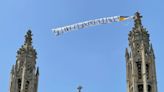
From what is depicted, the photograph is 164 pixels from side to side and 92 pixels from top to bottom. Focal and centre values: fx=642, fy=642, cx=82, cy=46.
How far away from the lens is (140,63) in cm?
7381

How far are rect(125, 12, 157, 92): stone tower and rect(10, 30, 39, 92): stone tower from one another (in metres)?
11.1

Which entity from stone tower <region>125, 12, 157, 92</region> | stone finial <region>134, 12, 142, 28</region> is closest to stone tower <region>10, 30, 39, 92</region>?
stone tower <region>125, 12, 157, 92</region>

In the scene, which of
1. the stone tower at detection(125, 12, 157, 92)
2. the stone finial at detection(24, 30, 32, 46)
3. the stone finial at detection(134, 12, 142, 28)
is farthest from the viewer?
the stone finial at detection(24, 30, 32, 46)

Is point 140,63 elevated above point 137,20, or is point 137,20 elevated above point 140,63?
point 137,20

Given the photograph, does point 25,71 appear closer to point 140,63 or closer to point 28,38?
point 28,38

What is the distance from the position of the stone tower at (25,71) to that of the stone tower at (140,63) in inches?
437

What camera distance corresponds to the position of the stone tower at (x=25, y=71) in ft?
244

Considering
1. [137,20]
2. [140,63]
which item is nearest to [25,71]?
[140,63]

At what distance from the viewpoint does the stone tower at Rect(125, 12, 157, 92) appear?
71.5 meters

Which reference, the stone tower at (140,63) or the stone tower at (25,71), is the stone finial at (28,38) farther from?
the stone tower at (140,63)

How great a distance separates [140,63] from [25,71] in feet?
44.3

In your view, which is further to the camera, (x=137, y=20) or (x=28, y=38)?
(x=28, y=38)

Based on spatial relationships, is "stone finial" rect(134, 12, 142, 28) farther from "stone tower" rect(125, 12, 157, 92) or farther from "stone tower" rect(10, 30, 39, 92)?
"stone tower" rect(10, 30, 39, 92)

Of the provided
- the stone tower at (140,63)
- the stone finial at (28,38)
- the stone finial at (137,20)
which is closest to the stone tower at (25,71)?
the stone finial at (28,38)
